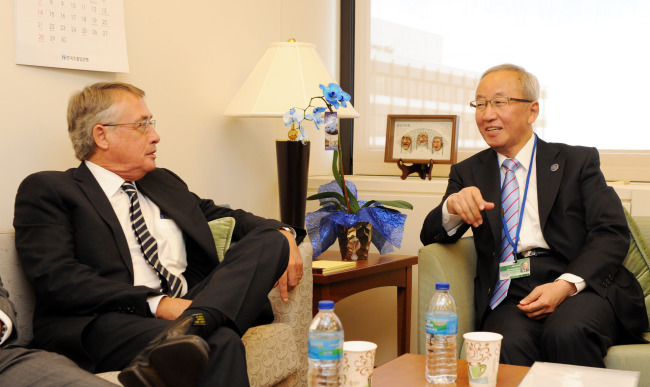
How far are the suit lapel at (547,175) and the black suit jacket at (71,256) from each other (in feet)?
4.28

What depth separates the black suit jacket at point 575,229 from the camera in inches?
91.4

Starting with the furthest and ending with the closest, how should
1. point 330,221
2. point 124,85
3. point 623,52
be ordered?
1. point 623,52
2. point 330,221
3. point 124,85

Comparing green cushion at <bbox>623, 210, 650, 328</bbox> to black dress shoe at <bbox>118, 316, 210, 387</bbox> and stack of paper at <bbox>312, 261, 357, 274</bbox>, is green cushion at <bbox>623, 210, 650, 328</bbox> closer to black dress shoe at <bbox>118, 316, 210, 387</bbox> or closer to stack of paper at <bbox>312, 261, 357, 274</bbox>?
stack of paper at <bbox>312, 261, 357, 274</bbox>

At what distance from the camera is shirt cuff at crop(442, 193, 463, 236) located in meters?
2.44

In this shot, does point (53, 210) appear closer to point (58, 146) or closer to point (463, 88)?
point (58, 146)

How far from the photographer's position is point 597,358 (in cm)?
216

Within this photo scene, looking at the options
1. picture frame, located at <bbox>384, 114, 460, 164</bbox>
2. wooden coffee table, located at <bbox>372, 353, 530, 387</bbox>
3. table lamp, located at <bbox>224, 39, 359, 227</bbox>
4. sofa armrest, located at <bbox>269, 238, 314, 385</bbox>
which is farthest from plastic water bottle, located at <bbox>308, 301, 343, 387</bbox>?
picture frame, located at <bbox>384, 114, 460, 164</bbox>

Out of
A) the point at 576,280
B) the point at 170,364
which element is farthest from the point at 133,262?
the point at 576,280

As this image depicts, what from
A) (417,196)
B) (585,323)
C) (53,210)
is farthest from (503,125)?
(53,210)

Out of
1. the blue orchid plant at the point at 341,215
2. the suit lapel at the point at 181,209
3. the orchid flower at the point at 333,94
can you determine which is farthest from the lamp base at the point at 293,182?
the suit lapel at the point at 181,209

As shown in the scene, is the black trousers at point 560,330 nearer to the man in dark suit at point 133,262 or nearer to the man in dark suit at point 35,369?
the man in dark suit at point 133,262

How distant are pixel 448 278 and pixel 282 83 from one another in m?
1.15

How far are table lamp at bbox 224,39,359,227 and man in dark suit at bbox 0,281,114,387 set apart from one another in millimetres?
1482

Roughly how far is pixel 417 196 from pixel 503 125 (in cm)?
101
